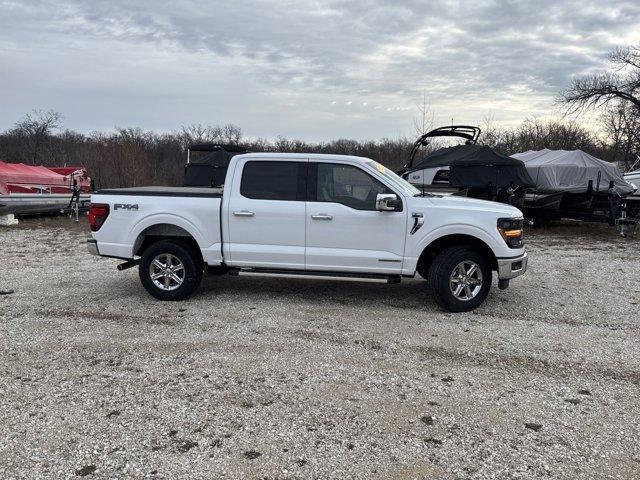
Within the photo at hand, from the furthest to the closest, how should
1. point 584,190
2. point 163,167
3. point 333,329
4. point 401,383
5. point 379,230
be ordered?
point 163,167
point 584,190
point 379,230
point 333,329
point 401,383

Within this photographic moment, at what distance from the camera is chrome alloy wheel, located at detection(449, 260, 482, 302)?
20.1ft

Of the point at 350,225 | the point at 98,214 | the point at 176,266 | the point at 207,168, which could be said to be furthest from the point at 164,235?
the point at 207,168

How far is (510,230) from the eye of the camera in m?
6.06

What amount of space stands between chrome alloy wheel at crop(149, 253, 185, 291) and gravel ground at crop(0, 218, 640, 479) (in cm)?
30

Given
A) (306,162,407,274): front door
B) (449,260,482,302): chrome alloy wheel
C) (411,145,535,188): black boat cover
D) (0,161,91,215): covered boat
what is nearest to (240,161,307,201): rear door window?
(306,162,407,274): front door

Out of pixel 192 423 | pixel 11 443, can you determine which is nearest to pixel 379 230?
pixel 192 423

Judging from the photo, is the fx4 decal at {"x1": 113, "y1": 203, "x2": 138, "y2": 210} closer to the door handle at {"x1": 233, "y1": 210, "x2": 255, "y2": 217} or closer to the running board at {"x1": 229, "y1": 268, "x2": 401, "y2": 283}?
the door handle at {"x1": 233, "y1": 210, "x2": 255, "y2": 217}

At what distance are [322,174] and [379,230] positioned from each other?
1006mm

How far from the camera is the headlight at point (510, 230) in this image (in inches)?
237

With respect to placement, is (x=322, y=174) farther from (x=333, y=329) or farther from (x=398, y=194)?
(x=333, y=329)

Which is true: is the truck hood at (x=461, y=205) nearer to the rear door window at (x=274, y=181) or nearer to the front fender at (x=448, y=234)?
the front fender at (x=448, y=234)

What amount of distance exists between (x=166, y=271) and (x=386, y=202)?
2963mm

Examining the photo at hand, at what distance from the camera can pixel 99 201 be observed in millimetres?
6559

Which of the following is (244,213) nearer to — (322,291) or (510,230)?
(322,291)
